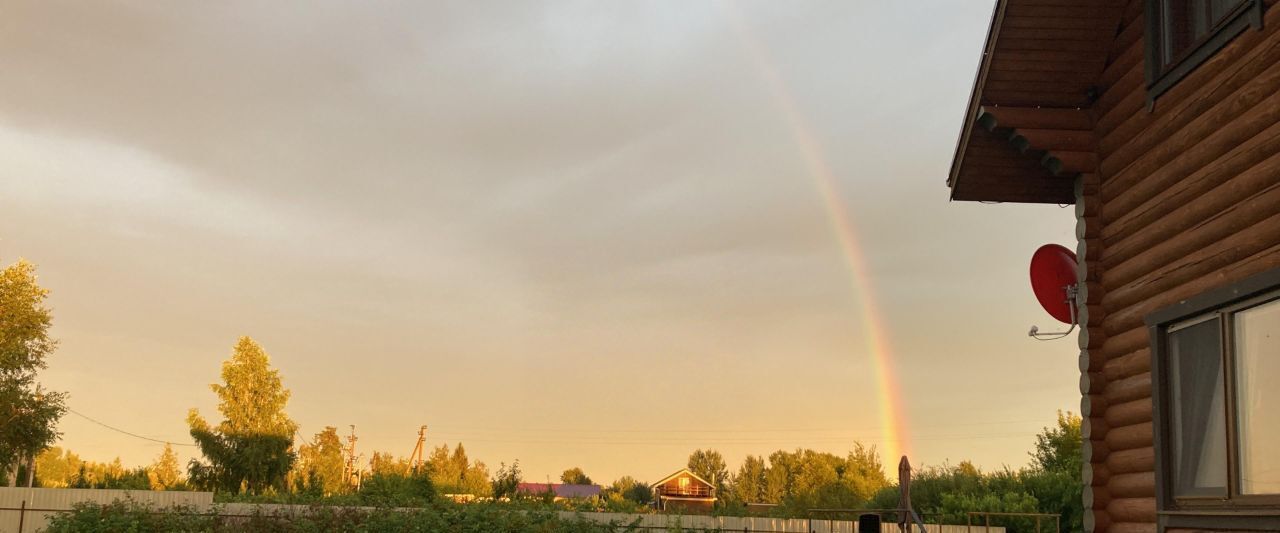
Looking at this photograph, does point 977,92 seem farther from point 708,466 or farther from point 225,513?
point 708,466

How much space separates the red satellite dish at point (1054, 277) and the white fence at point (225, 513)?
19.0 m

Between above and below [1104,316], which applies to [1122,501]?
below

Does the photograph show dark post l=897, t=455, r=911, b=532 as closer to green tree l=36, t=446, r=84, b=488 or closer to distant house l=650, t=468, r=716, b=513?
green tree l=36, t=446, r=84, b=488

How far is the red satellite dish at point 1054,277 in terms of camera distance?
970 cm

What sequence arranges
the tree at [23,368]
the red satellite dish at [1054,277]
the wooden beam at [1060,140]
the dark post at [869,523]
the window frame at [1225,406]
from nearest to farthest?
the window frame at [1225,406], the wooden beam at [1060,140], the red satellite dish at [1054,277], the dark post at [869,523], the tree at [23,368]

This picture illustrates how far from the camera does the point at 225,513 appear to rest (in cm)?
2830

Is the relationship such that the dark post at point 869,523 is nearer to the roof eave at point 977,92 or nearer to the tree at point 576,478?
the roof eave at point 977,92

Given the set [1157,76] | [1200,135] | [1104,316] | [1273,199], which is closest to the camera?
[1273,199]

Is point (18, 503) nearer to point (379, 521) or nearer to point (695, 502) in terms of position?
point (379, 521)

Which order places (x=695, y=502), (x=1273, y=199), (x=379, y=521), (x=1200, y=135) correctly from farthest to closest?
1. (x=695, y=502)
2. (x=379, y=521)
3. (x=1200, y=135)
4. (x=1273, y=199)

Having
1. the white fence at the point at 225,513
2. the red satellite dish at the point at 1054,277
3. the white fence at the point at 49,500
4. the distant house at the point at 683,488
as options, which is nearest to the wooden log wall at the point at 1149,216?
the red satellite dish at the point at 1054,277

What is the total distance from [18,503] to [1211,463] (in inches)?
1186

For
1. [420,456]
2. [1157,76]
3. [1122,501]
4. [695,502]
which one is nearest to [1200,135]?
[1157,76]

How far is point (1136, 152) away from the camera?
8.45 metres
